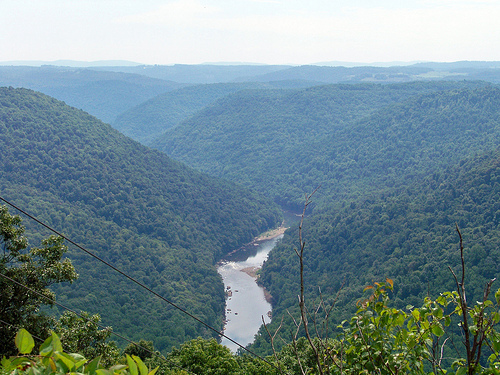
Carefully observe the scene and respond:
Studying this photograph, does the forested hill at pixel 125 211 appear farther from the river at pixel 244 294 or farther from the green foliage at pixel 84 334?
the green foliage at pixel 84 334

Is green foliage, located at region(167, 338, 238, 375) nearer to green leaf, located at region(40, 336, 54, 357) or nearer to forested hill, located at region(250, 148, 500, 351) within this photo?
forested hill, located at region(250, 148, 500, 351)

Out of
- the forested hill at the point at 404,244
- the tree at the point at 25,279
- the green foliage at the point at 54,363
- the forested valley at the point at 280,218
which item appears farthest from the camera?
the forested hill at the point at 404,244

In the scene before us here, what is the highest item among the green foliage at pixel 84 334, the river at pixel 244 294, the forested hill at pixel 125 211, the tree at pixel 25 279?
the tree at pixel 25 279

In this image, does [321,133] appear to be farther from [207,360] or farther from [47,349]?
[47,349]

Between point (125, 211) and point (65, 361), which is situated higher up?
point (65, 361)

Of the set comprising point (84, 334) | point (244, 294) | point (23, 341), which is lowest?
point (244, 294)

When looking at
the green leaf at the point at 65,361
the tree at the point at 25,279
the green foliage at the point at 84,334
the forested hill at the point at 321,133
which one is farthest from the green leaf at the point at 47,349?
the forested hill at the point at 321,133

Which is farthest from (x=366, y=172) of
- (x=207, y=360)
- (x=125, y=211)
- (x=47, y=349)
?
(x=47, y=349)

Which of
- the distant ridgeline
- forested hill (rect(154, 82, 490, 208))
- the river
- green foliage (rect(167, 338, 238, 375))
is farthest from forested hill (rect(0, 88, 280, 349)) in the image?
forested hill (rect(154, 82, 490, 208))
